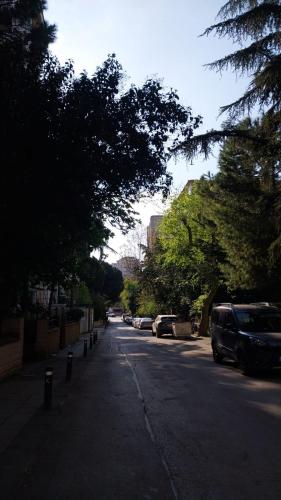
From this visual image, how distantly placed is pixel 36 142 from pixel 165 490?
874 cm

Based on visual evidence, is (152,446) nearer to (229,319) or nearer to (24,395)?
(24,395)

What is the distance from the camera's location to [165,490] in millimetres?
5363

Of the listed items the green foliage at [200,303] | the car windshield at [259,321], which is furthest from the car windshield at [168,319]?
the car windshield at [259,321]

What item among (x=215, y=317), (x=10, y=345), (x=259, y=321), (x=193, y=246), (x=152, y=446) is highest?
(x=193, y=246)

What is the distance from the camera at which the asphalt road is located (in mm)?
5441

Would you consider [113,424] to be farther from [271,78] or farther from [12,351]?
[271,78]

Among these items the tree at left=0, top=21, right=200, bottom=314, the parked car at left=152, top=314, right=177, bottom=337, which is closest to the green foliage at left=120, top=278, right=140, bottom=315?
the parked car at left=152, top=314, right=177, bottom=337

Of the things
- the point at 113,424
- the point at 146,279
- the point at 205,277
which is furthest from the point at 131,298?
the point at 113,424

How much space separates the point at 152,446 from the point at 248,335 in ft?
27.4

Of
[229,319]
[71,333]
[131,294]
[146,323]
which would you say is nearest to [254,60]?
[229,319]

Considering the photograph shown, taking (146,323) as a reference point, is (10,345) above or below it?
below

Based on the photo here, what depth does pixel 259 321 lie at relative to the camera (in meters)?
16.3

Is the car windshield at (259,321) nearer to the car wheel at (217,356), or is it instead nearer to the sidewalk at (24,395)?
the car wheel at (217,356)

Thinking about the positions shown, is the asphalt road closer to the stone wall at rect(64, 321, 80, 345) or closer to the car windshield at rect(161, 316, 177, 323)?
the stone wall at rect(64, 321, 80, 345)
